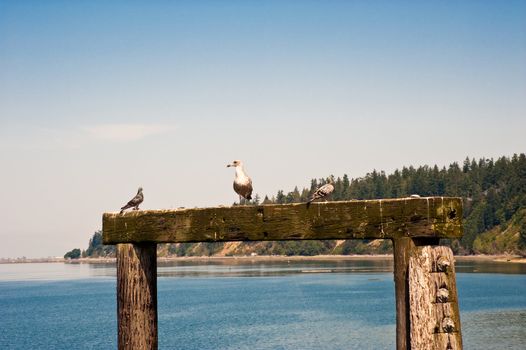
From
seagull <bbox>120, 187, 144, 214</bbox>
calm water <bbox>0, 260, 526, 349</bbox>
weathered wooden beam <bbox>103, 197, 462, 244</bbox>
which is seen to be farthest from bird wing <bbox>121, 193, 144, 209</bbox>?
calm water <bbox>0, 260, 526, 349</bbox>

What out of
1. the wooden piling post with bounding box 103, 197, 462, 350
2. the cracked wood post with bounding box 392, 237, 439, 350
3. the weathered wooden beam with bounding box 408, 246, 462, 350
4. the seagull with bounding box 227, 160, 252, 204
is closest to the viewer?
the weathered wooden beam with bounding box 408, 246, 462, 350

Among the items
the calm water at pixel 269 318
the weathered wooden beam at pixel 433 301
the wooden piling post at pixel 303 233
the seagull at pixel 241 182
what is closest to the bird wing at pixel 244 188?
the seagull at pixel 241 182

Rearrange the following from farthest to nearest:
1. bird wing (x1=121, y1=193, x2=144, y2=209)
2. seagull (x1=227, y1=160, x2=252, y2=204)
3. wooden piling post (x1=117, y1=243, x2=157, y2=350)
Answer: bird wing (x1=121, y1=193, x2=144, y2=209) → seagull (x1=227, y1=160, x2=252, y2=204) → wooden piling post (x1=117, y1=243, x2=157, y2=350)

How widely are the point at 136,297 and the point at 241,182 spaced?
3.25 metres

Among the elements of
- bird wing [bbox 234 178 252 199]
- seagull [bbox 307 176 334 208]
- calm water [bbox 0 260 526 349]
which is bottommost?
calm water [bbox 0 260 526 349]

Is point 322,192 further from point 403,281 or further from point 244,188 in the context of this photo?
point 403,281

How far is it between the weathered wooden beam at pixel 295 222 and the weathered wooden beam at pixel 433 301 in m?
0.33

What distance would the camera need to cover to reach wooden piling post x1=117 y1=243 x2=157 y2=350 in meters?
10.8

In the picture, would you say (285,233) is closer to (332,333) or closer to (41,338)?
(332,333)

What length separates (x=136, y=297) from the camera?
10898 mm

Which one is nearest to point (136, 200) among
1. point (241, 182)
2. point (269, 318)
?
point (241, 182)

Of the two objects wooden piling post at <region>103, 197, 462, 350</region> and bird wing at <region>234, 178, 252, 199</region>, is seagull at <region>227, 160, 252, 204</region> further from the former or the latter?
wooden piling post at <region>103, 197, 462, 350</region>

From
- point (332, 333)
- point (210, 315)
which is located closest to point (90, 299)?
point (210, 315)

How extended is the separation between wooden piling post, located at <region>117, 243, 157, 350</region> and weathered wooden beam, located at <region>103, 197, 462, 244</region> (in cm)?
24
